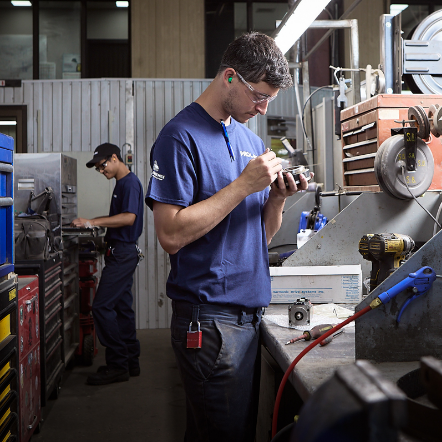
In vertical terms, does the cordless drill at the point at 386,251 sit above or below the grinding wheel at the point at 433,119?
below

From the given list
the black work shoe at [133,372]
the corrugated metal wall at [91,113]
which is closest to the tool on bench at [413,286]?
the black work shoe at [133,372]

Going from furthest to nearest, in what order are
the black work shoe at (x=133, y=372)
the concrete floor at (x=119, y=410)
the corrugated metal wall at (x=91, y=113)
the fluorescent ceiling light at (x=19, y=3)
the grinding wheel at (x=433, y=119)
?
the fluorescent ceiling light at (x=19, y=3)
the corrugated metal wall at (x=91, y=113)
the black work shoe at (x=133, y=372)
the concrete floor at (x=119, y=410)
the grinding wheel at (x=433, y=119)

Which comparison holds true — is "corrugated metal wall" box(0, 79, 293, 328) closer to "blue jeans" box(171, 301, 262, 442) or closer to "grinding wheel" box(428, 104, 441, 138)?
"grinding wheel" box(428, 104, 441, 138)

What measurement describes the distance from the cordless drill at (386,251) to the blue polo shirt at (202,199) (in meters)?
0.46

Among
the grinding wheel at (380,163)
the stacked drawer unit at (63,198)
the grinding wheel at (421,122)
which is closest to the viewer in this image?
the grinding wheel at (421,122)

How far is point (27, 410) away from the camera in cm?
252

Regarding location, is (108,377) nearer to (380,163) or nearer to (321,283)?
(321,283)

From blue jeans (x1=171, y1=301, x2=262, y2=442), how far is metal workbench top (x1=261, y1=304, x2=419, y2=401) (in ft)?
0.39

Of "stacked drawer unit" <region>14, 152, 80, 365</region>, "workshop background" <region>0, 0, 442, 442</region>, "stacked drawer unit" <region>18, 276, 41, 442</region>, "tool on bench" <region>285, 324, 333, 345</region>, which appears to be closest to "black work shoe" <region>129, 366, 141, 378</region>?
"workshop background" <region>0, 0, 442, 442</region>

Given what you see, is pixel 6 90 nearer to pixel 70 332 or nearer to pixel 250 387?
pixel 70 332

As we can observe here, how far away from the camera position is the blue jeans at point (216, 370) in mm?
1286

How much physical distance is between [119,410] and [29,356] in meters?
0.82

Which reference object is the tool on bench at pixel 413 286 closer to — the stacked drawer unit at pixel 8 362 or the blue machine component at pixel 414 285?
the blue machine component at pixel 414 285

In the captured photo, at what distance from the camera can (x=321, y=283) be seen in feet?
6.17
